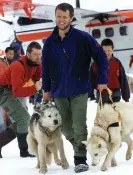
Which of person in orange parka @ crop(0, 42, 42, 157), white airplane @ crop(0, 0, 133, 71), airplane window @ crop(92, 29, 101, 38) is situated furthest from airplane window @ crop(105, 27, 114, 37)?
person in orange parka @ crop(0, 42, 42, 157)

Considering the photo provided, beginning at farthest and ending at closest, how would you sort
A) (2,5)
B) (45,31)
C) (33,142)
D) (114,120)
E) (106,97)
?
1. (45,31)
2. (2,5)
3. (106,97)
4. (33,142)
5. (114,120)

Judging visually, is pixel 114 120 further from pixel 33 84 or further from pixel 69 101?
pixel 33 84

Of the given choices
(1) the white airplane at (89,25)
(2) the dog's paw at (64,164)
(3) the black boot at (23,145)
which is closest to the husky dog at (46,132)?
(2) the dog's paw at (64,164)

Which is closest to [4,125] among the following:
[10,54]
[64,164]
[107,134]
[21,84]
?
[10,54]

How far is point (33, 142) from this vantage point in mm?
4770

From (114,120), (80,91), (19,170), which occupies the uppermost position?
(80,91)

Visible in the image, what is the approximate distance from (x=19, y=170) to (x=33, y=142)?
378mm

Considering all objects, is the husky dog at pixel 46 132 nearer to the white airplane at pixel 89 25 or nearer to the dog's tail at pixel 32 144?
the dog's tail at pixel 32 144

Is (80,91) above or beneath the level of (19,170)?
above

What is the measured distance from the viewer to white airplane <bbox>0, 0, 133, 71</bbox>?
1409 cm

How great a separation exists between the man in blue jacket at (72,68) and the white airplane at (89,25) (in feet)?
29.9

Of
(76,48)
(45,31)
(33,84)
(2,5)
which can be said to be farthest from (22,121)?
(45,31)

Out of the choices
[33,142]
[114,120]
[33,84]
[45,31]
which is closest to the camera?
[114,120]

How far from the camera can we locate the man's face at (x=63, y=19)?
4.24m
